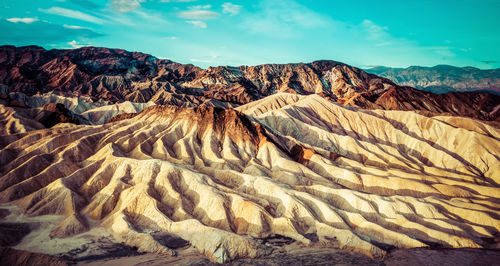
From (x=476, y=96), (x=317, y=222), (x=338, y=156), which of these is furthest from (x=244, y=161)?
(x=476, y=96)

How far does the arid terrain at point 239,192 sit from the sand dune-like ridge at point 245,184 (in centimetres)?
24

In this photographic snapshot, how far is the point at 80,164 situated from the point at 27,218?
62.5ft

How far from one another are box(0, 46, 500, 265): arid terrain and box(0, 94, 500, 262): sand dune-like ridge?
24 centimetres

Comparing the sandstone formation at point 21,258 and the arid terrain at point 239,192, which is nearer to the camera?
the sandstone formation at point 21,258

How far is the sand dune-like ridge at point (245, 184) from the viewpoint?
4403cm

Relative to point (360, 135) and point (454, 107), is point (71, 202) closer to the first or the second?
point (360, 135)

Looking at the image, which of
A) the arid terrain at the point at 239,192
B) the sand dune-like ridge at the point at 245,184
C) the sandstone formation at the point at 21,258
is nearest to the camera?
the sandstone formation at the point at 21,258

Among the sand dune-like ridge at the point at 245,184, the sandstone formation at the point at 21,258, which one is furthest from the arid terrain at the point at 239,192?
the sand dune-like ridge at the point at 245,184

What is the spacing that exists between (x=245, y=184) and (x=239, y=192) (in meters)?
4.56

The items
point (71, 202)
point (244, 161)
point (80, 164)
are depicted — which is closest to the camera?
point (71, 202)

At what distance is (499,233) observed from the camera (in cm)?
4538

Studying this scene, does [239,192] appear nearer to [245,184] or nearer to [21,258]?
[245,184]

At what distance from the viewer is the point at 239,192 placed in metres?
54.8

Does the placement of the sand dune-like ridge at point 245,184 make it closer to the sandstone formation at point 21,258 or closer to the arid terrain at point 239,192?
the arid terrain at point 239,192
